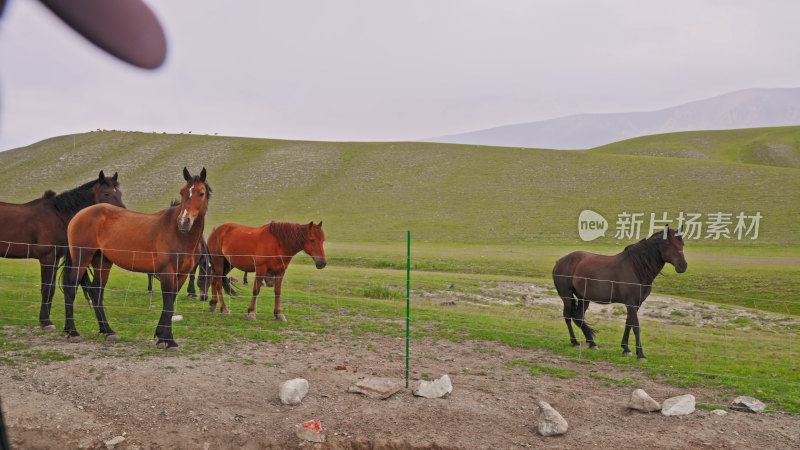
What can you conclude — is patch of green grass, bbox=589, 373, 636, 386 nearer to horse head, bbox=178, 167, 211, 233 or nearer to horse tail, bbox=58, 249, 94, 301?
horse head, bbox=178, 167, 211, 233

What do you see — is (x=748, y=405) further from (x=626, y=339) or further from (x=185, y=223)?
(x=185, y=223)

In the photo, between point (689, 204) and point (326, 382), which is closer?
point (326, 382)

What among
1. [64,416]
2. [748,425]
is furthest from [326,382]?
[748,425]

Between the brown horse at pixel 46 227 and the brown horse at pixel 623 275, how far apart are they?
8.90 meters

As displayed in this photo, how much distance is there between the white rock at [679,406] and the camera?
6.22 m

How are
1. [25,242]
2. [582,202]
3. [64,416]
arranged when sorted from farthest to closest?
[582,202]
[25,242]
[64,416]

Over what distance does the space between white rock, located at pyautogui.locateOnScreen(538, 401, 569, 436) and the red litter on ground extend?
2552 mm

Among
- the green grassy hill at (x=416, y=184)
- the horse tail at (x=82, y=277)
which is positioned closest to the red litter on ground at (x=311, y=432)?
the horse tail at (x=82, y=277)

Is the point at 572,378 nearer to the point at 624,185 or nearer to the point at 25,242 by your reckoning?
the point at 25,242

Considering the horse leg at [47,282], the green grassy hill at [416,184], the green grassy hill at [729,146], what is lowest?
the horse leg at [47,282]

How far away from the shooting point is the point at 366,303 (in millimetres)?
13211

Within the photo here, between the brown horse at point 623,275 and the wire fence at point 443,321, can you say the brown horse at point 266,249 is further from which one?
the brown horse at point 623,275

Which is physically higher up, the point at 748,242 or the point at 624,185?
the point at 624,185

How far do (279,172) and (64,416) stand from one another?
53327mm
